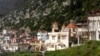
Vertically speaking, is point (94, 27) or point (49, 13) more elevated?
point (49, 13)

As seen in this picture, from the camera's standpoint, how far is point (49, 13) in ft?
448

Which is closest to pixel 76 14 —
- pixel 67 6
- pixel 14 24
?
pixel 67 6

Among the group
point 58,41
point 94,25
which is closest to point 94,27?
point 94,25

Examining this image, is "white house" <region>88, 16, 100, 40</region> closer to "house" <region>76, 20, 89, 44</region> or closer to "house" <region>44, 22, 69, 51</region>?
"house" <region>76, 20, 89, 44</region>

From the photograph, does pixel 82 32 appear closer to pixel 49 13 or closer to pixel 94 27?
pixel 94 27

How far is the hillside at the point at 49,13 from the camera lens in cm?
11285

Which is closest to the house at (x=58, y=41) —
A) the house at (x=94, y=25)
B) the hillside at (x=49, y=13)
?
the house at (x=94, y=25)

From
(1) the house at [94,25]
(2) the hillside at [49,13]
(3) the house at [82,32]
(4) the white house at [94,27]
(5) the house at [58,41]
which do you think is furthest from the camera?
(2) the hillside at [49,13]

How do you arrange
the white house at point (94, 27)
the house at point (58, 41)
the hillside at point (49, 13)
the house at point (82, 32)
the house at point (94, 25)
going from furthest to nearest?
the hillside at point (49, 13), the house at point (58, 41), the house at point (82, 32), the house at point (94, 25), the white house at point (94, 27)

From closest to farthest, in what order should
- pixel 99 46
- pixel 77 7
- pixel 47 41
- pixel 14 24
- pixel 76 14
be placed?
pixel 99 46 → pixel 47 41 → pixel 76 14 → pixel 77 7 → pixel 14 24

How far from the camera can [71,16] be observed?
114 m

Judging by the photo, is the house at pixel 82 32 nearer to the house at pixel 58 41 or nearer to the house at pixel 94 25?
the house at pixel 94 25

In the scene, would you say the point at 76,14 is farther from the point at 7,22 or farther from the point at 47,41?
the point at 7,22

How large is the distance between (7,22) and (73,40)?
94.2m
